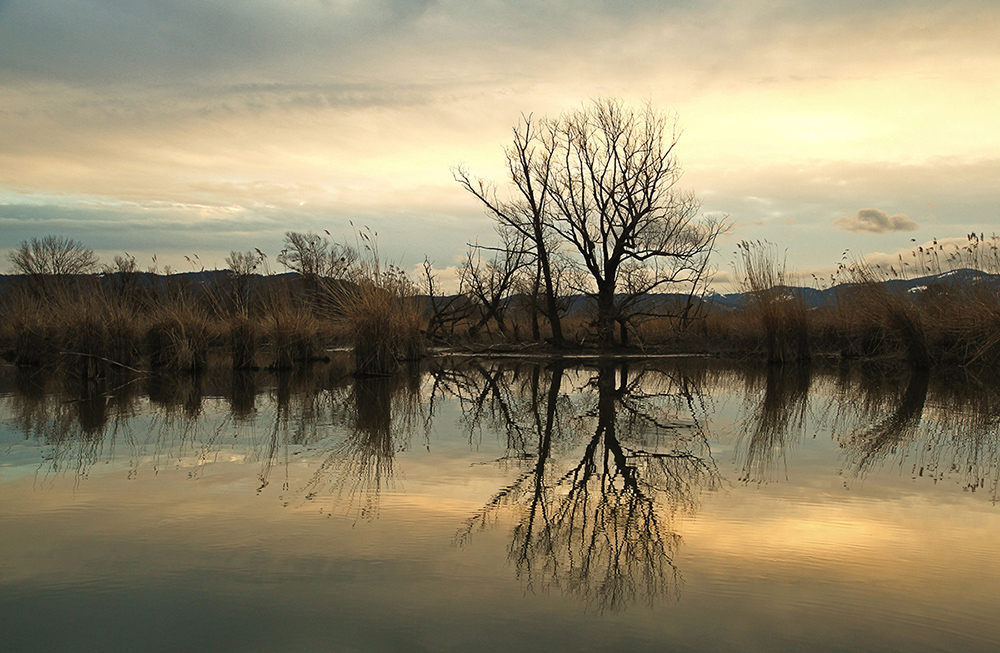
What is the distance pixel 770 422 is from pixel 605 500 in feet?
12.0

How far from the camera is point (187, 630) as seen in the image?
90.4 inches

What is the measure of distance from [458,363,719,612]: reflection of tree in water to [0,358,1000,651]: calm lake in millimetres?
20

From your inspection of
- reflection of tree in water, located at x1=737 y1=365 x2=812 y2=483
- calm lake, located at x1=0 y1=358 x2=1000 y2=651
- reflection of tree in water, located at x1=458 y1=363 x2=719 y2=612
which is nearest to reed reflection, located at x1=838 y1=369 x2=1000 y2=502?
calm lake, located at x1=0 y1=358 x2=1000 y2=651

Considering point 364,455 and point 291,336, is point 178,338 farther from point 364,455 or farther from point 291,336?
point 364,455

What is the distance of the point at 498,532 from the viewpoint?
333cm

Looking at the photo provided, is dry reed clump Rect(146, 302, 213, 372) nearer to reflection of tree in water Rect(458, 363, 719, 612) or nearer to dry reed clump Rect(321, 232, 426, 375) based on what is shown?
dry reed clump Rect(321, 232, 426, 375)

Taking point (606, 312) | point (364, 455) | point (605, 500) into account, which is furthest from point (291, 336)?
point (605, 500)

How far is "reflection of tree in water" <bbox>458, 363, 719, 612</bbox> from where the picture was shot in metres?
2.78

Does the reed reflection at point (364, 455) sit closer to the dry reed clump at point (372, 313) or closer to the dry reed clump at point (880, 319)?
the dry reed clump at point (372, 313)

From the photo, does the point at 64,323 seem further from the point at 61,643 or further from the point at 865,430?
the point at 865,430

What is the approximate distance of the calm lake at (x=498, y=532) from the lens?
2326 millimetres

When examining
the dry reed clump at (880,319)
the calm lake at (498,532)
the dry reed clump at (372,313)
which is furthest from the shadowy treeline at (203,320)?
the dry reed clump at (880,319)

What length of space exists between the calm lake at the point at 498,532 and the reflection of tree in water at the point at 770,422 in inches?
2.0

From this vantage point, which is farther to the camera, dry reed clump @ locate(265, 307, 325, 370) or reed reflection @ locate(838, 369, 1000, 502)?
dry reed clump @ locate(265, 307, 325, 370)
